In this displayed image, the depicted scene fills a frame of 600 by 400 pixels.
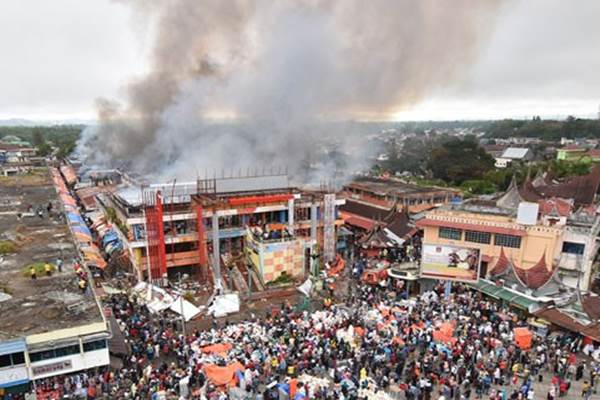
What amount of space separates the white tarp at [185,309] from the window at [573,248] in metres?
20.5

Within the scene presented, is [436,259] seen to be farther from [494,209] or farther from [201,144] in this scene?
[201,144]

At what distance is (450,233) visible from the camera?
26859 mm

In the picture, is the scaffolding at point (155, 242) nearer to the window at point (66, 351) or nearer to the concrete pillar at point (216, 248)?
the concrete pillar at point (216, 248)

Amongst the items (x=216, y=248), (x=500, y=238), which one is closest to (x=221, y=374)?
(x=216, y=248)

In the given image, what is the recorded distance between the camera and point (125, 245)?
30062 millimetres

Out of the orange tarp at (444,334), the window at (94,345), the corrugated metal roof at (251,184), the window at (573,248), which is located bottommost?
the orange tarp at (444,334)

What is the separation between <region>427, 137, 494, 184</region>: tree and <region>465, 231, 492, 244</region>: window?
1583 inches

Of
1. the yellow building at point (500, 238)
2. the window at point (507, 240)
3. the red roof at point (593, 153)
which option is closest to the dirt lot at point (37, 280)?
the yellow building at point (500, 238)

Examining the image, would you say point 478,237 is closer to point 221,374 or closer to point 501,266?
point 501,266

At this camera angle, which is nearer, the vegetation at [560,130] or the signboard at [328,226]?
the signboard at [328,226]

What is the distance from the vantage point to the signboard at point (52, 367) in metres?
15.5

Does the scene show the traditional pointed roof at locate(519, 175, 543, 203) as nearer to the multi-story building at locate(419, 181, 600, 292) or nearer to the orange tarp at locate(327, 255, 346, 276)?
the multi-story building at locate(419, 181, 600, 292)

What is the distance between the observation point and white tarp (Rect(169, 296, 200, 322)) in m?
22.0

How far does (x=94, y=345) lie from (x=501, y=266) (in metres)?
20.4
